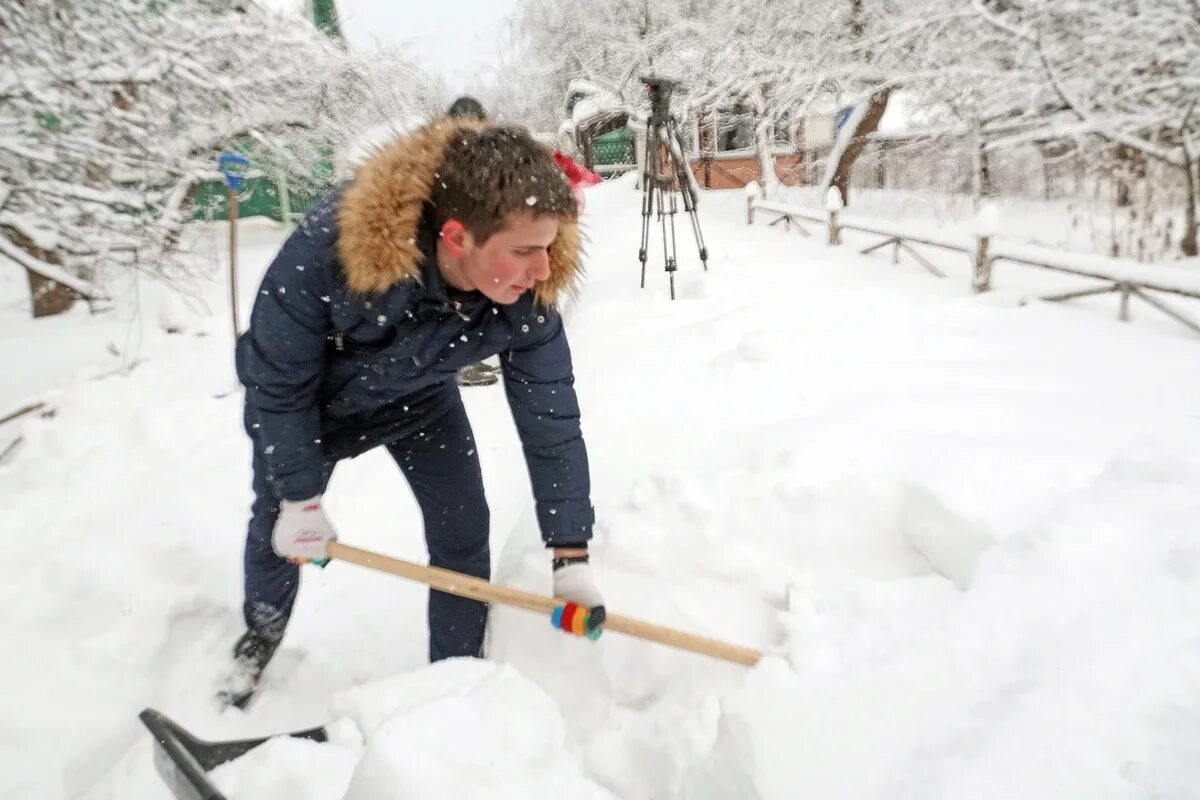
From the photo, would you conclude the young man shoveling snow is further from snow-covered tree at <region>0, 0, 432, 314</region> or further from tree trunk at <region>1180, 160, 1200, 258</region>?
tree trunk at <region>1180, 160, 1200, 258</region>

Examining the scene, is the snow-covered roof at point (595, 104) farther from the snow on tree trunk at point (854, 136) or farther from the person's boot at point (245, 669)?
the person's boot at point (245, 669)

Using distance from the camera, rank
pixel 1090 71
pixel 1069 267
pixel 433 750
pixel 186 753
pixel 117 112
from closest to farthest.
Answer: pixel 433 750
pixel 186 753
pixel 1069 267
pixel 117 112
pixel 1090 71

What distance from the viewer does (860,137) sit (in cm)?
1223

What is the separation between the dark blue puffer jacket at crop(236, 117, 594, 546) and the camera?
143 cm

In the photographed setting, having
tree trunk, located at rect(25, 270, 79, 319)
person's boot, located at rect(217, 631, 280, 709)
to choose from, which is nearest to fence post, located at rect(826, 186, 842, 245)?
person's boot, located at rect(217, 631, 280, 709)

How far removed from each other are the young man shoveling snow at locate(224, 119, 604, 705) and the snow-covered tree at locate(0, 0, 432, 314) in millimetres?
4361

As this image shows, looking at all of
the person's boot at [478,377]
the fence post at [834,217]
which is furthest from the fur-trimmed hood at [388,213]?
the fence post at [834,217]

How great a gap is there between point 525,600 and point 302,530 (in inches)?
25.4

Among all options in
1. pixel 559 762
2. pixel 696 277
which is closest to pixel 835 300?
pixel 696 277

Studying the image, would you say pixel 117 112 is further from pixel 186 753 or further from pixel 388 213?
pixel 186 753

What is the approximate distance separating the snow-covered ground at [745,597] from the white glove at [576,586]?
0.18 m

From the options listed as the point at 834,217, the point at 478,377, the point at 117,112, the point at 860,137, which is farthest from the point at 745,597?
the point at 860,137

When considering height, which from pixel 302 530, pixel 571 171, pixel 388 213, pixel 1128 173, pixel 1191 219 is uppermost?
pixel 1128 173

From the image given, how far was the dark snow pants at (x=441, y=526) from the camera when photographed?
203 centimetres
